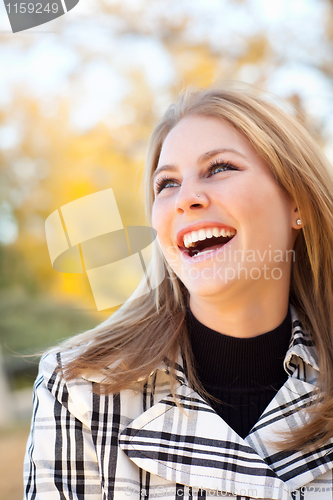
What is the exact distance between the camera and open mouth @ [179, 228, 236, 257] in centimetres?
142

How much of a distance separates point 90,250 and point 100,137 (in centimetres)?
209

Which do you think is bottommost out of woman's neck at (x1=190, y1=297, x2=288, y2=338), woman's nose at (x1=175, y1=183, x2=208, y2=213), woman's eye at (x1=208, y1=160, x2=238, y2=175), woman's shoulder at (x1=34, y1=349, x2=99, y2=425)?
woman's shoulder at (x1=34, y1=349, x2=99, y2=425)

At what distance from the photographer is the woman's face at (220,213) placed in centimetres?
139

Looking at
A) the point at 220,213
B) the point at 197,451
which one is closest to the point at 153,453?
the point at 197,451

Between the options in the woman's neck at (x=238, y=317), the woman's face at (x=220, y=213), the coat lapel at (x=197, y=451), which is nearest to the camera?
the coat lapel at (x=197, y=451)

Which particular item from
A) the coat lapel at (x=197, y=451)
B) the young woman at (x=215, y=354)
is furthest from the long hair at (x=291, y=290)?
the coat lapel at (x=197, y=451)

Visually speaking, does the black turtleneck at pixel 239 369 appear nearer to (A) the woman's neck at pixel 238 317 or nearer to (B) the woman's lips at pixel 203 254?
(A) the woman's neck at pixel 238 317

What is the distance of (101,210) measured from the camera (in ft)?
12.3

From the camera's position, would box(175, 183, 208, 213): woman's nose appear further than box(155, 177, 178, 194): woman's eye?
No

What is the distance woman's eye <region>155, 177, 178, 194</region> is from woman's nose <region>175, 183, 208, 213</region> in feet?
0.55

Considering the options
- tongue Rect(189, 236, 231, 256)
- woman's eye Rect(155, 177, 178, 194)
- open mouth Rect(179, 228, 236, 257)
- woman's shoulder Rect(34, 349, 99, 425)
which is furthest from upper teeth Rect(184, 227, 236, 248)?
woman's shoulder Rect(34, 349, 99, 425)

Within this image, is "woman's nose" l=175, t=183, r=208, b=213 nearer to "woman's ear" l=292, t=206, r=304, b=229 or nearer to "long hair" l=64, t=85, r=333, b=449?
"long hair" l=64, t=85, r=333, b=449

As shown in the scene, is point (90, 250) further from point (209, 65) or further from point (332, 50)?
point (332, 50)

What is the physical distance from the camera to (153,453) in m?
1.29
